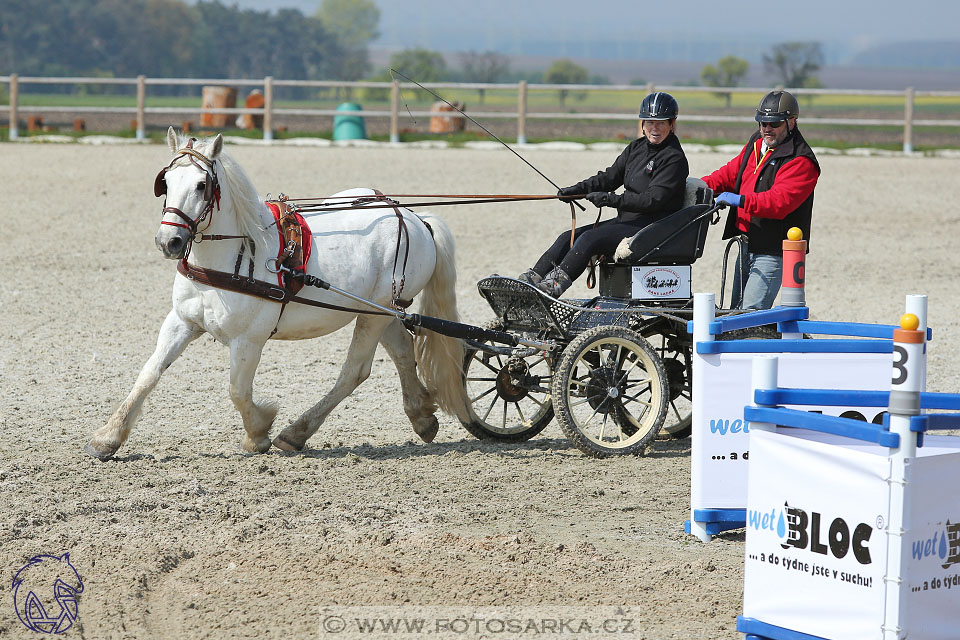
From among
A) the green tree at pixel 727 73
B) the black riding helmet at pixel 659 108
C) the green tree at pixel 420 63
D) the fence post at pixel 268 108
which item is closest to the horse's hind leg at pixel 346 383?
the black riding helmet at pixel 659 108

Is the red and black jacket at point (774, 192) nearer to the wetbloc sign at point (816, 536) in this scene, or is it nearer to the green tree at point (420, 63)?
the wetbloc sign at point (816, 536)

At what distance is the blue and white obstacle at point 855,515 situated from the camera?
3.36 metres

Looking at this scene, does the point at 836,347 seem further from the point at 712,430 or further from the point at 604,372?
the point at 604,372

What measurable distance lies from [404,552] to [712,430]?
145 centimetres

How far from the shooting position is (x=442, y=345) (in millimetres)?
6582

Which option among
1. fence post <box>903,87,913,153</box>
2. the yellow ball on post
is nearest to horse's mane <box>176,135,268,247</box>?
the yellow ball on post

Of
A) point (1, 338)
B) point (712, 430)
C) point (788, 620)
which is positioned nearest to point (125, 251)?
point (1, 338)

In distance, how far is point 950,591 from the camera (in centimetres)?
352

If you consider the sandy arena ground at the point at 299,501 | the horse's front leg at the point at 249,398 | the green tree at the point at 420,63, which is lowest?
the sandy arena ground at the point at 299,501

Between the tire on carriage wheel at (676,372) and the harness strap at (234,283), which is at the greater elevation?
the harness strap at (234,283)

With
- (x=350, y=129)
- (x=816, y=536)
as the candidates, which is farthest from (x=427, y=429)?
(x=350, y=129)

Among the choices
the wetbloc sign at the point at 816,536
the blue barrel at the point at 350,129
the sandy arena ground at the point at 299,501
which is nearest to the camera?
the wetbloc sign at the point at 816,536

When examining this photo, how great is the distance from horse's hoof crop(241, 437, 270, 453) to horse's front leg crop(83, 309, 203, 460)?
0.63 m

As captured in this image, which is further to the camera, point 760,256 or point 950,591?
point 760,256
